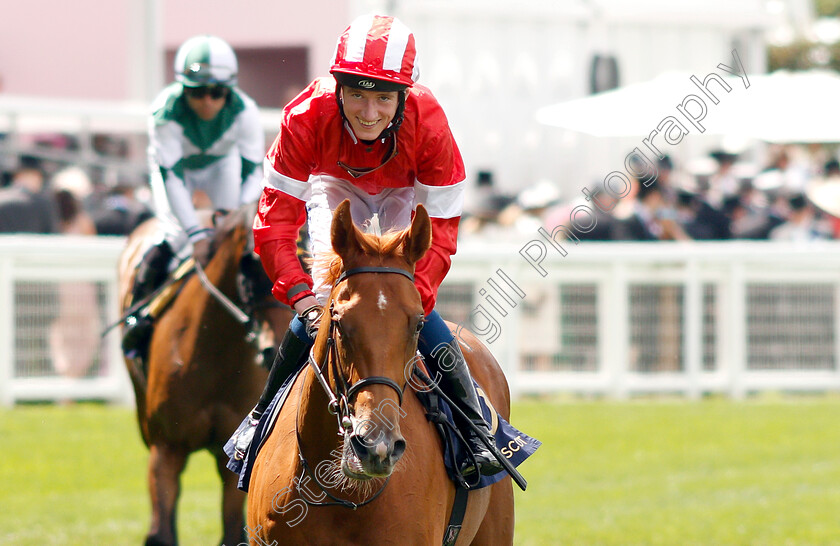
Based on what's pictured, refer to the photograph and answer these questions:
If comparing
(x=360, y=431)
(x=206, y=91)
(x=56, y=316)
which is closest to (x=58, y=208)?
(x=56, y=316)

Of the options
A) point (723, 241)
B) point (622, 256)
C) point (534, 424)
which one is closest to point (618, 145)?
point (723, 241)

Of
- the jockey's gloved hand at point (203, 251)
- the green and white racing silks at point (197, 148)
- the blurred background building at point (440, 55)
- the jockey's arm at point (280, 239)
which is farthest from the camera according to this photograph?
the blurred background building at point (440, 55)

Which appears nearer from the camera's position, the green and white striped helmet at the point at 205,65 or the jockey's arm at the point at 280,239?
the jockey's arm at the point at 280,239

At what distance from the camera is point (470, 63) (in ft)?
51.0

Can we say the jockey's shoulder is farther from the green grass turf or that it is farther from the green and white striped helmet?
the green grass turf

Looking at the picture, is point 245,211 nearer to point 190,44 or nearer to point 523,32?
point 190,44

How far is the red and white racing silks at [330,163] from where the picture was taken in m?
3.98

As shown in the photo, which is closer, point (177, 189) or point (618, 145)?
point (177, 189)

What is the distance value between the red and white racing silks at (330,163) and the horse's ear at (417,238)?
41 centimetres

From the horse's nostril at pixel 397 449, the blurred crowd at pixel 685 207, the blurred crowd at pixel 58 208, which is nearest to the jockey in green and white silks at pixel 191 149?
the horse's nostril at pixel 397 449

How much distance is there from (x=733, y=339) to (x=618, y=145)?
454 centimetres

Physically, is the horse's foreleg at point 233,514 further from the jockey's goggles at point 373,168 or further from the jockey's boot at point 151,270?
the jockey's goggles at point 373,168

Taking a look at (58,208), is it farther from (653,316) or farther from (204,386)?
(204,386)

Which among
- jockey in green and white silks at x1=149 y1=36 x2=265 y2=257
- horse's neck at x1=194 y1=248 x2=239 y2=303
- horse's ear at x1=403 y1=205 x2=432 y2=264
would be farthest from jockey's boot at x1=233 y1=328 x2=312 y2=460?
jockey in green and white silks at x1=149 y1=36 x2=265 y2=257
